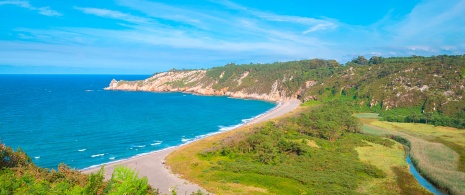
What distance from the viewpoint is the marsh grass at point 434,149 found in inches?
1838

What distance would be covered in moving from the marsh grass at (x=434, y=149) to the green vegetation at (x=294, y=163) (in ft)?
11.8

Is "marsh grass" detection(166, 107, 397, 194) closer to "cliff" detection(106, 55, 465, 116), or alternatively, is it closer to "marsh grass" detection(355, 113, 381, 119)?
"marsh grass" detection(355, 113, 381, 119)

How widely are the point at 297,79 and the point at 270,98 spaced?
2164 cm

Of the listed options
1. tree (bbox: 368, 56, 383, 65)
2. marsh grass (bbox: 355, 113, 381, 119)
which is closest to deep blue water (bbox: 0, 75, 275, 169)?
marsh grass (bbox: 355, 113, 381, 119)

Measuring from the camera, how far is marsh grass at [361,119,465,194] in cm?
4669

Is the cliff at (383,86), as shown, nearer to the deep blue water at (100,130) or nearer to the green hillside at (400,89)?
the green hillside at (400,89)

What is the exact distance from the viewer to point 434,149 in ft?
206

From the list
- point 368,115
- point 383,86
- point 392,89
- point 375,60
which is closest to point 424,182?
point 368,115

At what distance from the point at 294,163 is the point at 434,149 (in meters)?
33.9

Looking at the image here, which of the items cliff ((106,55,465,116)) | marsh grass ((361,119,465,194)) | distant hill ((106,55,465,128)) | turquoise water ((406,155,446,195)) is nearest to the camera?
turquoise water ((406,155,446,195))

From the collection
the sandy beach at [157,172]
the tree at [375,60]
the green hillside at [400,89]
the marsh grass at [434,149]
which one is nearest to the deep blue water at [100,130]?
the sandy beach at [157,172]

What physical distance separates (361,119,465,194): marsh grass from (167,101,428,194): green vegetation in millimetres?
3583

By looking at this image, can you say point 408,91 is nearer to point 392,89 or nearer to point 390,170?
point 392,89

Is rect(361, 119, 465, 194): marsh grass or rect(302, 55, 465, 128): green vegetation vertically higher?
rect(302, 55, 465, 128): green vegetation
